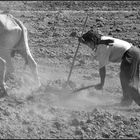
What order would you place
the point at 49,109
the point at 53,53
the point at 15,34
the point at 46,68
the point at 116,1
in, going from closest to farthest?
the point at 49,109
the point at 15,34
the point at 46,68
the point at 53,53
the point at 116,1

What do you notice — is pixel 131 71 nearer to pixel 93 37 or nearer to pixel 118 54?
pixel 118 54

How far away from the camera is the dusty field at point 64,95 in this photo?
745 centimetres

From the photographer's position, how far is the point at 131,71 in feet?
26.7

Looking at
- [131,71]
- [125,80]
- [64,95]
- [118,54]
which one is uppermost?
[118,54]

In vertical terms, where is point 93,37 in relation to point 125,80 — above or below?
above

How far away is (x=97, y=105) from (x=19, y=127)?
6.12ft

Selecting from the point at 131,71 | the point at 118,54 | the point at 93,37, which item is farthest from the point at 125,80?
the point at 93,37

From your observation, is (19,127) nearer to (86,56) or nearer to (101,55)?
(101,55)

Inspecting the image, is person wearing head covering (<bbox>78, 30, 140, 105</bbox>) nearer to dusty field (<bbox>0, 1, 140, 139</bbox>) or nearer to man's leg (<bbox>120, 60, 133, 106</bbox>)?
man's leg (<bbox>120, 60, 133, 106</bbox>)

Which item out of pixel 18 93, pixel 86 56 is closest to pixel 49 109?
pixel 18 93

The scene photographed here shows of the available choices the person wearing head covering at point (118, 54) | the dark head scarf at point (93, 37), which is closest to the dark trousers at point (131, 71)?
the person wearing head covering at point (118, 54)

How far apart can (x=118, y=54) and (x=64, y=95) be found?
152 centimetres

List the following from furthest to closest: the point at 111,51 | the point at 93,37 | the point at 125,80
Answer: the point at 125,80 → the point at 111,51 → the point at 93,37

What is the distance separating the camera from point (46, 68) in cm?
1086
